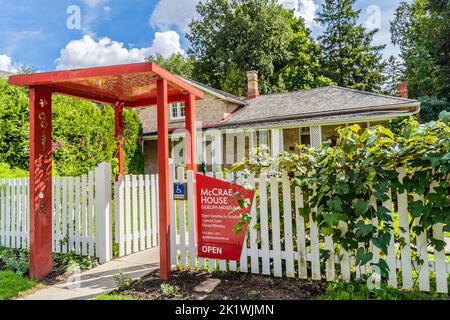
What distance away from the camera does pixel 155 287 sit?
3.48 metres

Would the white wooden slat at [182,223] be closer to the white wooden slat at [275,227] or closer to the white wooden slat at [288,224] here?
the white wooden slat at [275,227]

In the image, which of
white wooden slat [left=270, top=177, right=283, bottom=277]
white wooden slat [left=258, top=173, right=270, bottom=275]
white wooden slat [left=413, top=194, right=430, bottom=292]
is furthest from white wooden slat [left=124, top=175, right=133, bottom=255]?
white wooden slat [left=413, top=194, right=430, bottom=292]

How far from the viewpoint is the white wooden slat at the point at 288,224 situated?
3.48 metres

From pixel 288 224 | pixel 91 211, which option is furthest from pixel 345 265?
pixel 91 211

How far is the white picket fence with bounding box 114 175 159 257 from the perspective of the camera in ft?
15.7

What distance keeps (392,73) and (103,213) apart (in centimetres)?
3621

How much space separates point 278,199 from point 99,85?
9.56 feet

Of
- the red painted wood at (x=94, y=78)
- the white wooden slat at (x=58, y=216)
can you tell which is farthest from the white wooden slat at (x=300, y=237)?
the white wooden slat at (x=58, y=216)

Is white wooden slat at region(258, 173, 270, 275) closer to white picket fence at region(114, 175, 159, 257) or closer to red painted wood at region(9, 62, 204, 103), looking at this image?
red painted wood at region(9, 62, 204, 103)

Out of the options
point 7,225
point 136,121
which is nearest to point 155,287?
point 7,225

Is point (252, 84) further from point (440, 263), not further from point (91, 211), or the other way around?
point (440, 263)

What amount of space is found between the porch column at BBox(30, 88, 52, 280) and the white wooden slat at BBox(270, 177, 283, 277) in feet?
9.73

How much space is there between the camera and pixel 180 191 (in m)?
3.96

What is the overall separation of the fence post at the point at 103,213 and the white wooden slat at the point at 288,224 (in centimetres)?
261
